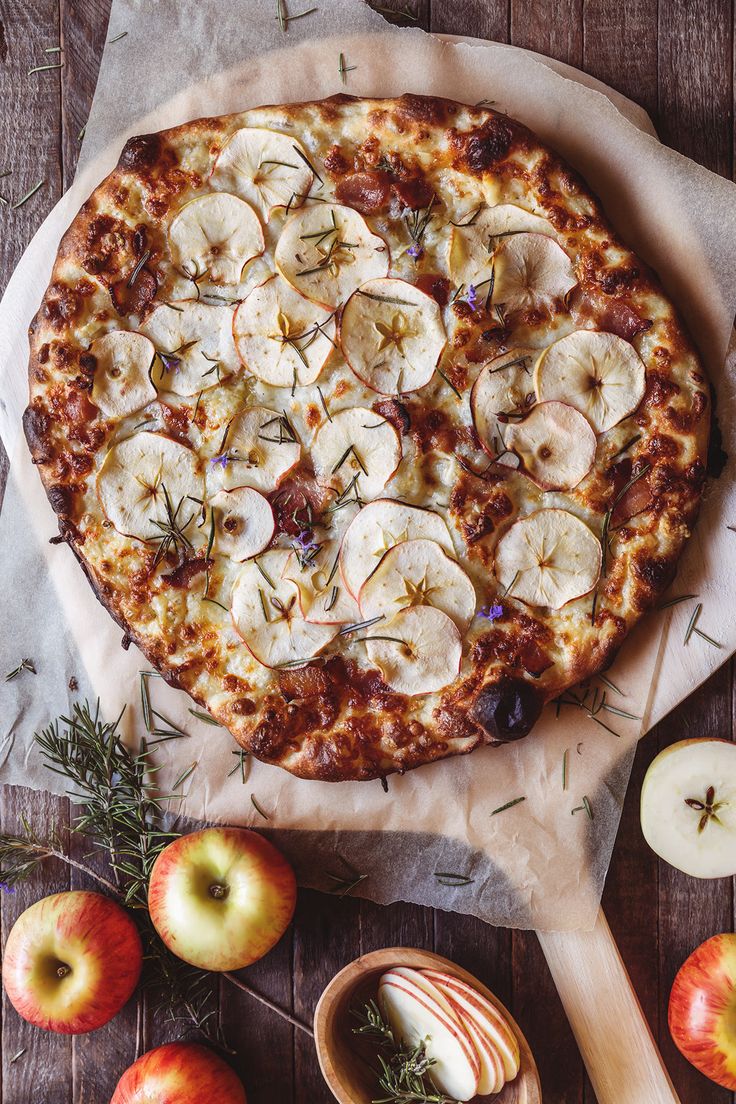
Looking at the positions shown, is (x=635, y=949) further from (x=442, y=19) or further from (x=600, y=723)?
(x=442, y=19)

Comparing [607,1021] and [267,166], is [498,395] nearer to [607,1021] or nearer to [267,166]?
[267,166]

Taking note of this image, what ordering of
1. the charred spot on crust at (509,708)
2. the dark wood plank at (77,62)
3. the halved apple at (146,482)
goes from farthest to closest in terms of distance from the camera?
the dark wood plank at (77,62), the halved apple at (146,482), the charred spot on crust at (509,708)

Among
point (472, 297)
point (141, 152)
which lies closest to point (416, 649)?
point (472, 297)

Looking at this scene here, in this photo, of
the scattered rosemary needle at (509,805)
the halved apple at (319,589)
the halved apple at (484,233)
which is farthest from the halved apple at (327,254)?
the scattered rosemary needle at (509,805)

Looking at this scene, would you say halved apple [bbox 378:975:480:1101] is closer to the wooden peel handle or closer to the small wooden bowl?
the small wooden bowl

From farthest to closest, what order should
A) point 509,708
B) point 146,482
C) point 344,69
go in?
1. point 344,69
2. point 146,482
3. point 509,708

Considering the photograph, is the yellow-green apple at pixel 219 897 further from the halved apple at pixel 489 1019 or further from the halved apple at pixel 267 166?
the halved apple at pixel 267 166

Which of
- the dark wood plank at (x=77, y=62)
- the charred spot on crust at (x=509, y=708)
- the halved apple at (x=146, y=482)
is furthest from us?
the dark wood plank at (x=77, y=62)
